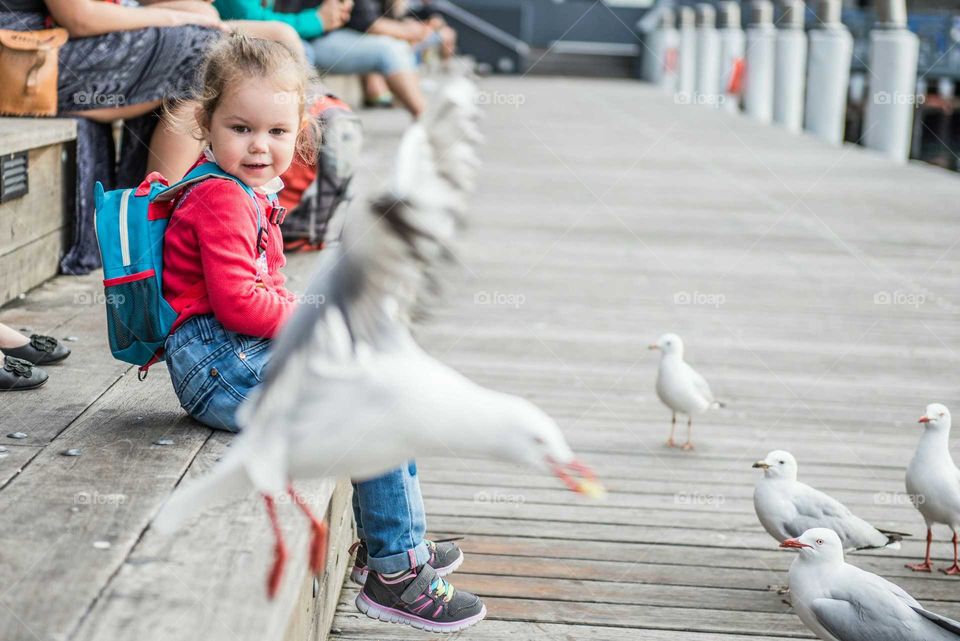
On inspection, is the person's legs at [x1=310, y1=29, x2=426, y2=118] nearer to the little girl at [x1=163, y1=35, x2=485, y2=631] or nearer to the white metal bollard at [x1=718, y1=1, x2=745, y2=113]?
the little girl at [x1=163, y1=35, x2=485, y2=631]

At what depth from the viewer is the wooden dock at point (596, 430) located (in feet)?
5.11

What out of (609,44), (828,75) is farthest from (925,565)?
(609,44)

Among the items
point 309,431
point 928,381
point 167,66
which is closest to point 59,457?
point 309,431

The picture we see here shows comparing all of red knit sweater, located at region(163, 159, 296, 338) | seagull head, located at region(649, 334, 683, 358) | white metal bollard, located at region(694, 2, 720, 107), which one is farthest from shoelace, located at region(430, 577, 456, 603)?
white metal bollard, located at region(694, 2, 720, 107)

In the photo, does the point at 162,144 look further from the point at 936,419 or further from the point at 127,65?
the point at 936,419

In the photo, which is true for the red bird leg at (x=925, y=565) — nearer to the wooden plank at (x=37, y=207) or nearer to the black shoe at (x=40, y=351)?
the black shoe at (x=40, y=351)

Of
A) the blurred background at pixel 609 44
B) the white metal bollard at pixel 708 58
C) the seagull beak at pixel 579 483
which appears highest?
the seagull beak at pixel 579 483

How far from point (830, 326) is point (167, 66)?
7.96ft

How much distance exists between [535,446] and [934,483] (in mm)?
1406

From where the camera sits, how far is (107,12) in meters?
3.08

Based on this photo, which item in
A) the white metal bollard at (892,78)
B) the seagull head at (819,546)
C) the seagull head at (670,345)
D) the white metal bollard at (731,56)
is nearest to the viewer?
the seagull head at (819,546)

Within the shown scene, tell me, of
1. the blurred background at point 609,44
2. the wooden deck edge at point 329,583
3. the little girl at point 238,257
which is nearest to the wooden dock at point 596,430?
the wooden deck edge at point 329,583

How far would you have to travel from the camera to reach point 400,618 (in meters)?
2.10

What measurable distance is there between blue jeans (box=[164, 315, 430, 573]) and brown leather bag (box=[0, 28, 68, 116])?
1.38m
